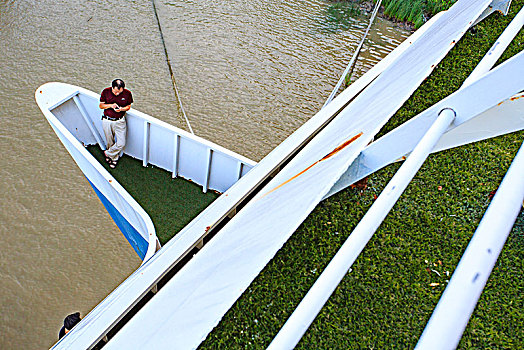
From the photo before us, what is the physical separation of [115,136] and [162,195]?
90cm

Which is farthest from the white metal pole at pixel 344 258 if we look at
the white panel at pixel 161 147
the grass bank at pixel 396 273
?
the white panel at pixel 161 147

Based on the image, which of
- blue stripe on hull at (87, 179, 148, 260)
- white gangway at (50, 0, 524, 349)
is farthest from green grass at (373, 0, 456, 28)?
blue stripe on hull at (87, 179, 148, 260)

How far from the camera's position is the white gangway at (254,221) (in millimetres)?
1369

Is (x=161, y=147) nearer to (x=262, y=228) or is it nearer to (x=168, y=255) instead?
(x=168, y=255)

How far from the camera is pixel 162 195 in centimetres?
388

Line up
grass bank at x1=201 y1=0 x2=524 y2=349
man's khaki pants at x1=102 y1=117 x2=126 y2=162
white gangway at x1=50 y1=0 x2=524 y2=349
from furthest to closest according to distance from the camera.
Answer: man's khaki pants at x1=102 y1=117 x2=126 y2=162 < grass bank at x1=201 y1=0 x2=524 y2=349 < white gangway at x1=50 y1=0 x2=524 y2=349

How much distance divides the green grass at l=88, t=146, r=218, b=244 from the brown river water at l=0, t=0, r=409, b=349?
66 cm

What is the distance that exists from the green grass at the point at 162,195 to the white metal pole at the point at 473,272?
3009 mm

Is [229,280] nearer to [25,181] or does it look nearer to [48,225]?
[48,225]

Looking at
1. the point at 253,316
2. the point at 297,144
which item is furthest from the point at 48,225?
the point at 297,144

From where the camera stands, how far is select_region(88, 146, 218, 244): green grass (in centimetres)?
361

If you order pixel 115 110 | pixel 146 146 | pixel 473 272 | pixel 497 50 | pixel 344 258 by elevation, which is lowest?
pixel 146 146

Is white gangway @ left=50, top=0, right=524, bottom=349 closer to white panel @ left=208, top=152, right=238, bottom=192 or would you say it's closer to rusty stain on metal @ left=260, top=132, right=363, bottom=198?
rusty stain on metal @ left=260, top=132, right=363, bottom=198

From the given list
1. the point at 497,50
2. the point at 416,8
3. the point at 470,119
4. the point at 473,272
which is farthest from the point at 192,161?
the point at 416,8
